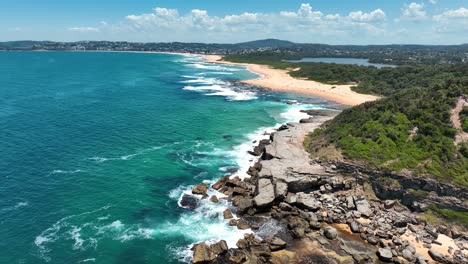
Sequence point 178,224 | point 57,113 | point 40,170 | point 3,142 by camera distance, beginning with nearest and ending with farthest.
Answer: point 178,224, point 40,170, point 3,142, point 57,113

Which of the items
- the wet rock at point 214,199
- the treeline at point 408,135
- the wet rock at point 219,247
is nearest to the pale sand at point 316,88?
the treeline at point 408,135

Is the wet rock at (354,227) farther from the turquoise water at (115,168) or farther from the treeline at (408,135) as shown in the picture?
the turquoise water at (115,168)

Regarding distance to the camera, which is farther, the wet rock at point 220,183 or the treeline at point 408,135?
the wet rock at point 220,183

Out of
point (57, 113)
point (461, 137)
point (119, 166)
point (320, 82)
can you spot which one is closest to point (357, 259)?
point (461, 137)

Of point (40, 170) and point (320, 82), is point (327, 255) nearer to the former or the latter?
point (40, 170)

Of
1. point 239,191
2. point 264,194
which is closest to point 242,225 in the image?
point 264,194

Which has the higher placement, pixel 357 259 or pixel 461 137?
pixel 461 137
